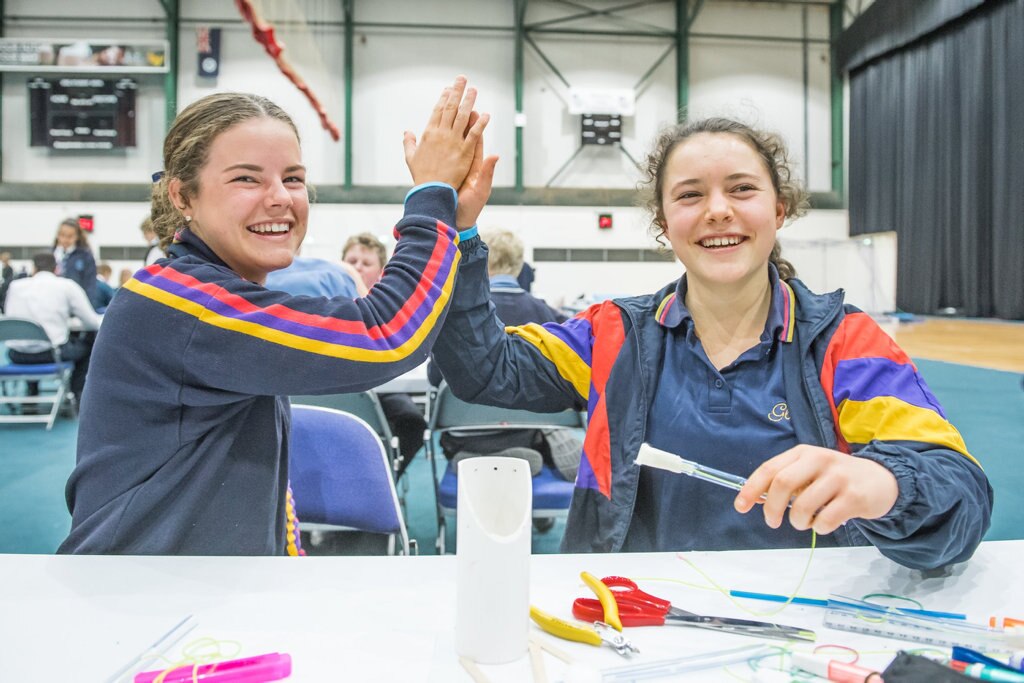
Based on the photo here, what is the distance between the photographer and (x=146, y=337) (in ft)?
2.77

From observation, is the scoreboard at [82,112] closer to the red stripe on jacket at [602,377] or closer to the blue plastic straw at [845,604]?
the red stripe on jacket at [602,377]

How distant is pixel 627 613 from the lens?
72 cm

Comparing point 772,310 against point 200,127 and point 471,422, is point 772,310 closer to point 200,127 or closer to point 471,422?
point 200,127

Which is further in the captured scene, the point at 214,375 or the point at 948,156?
the point at 948,156

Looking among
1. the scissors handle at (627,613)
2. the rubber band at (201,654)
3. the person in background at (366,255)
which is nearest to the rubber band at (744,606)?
the scissors handle at (627,613)

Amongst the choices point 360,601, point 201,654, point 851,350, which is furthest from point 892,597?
point 201,654

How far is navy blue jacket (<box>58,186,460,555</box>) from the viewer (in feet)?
2.72

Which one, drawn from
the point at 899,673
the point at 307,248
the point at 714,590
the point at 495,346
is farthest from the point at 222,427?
the point at 307,248

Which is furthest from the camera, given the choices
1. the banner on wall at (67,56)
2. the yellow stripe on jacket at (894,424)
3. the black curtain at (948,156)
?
the banner on wall at (67,56)

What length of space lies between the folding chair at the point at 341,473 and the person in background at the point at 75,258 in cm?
487

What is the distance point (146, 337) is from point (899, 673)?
865mm

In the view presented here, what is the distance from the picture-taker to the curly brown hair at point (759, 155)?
1245mm

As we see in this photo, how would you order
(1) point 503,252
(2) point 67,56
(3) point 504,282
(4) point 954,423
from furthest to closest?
(2) point 67,56 < (4) point 954,423 < (1) point 503,252 < (3) point 504,282

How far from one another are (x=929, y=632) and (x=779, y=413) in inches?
18.3
